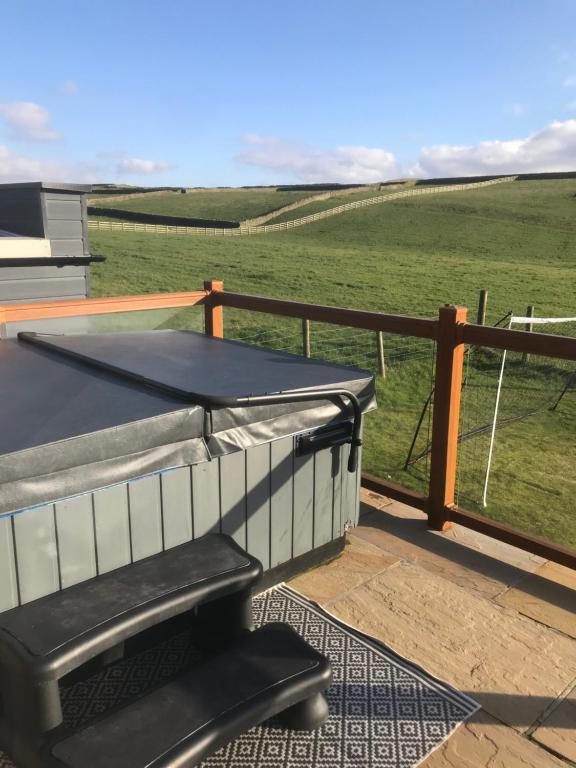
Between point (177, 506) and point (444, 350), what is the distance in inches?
71.8

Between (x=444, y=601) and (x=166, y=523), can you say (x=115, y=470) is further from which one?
(x=444, y=601)

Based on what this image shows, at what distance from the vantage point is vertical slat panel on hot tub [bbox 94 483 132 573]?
7.95 ft

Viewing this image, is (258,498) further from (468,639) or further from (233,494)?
(468,639)

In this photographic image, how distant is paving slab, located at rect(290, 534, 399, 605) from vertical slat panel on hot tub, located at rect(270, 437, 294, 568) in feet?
0.76

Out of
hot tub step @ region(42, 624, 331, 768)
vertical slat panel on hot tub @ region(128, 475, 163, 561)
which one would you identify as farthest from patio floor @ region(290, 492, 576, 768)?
vertical slat panel on hot tub @ region(128, 475, 163, 561)

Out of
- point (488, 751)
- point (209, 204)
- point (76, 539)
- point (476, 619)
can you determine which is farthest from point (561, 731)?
point (209, 204)

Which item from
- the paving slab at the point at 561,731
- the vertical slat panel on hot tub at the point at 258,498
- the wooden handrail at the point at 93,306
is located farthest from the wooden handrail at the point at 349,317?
the paving slab at the point at 561,731

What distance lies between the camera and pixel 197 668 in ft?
7.13

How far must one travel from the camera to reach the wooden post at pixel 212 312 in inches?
203

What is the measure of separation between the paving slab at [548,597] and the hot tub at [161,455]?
0.89m

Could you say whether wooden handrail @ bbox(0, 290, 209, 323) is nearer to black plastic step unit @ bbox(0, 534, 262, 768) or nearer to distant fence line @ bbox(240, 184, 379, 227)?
black plastic step unit @ bbox(0, 534, 262, 768)

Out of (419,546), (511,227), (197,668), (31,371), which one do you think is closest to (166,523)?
(197,668)

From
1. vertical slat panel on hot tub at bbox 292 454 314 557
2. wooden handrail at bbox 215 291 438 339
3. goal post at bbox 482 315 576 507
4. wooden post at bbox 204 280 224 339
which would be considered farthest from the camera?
goal post at bbox 482 315 576 507

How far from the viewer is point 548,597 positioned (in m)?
3.24
